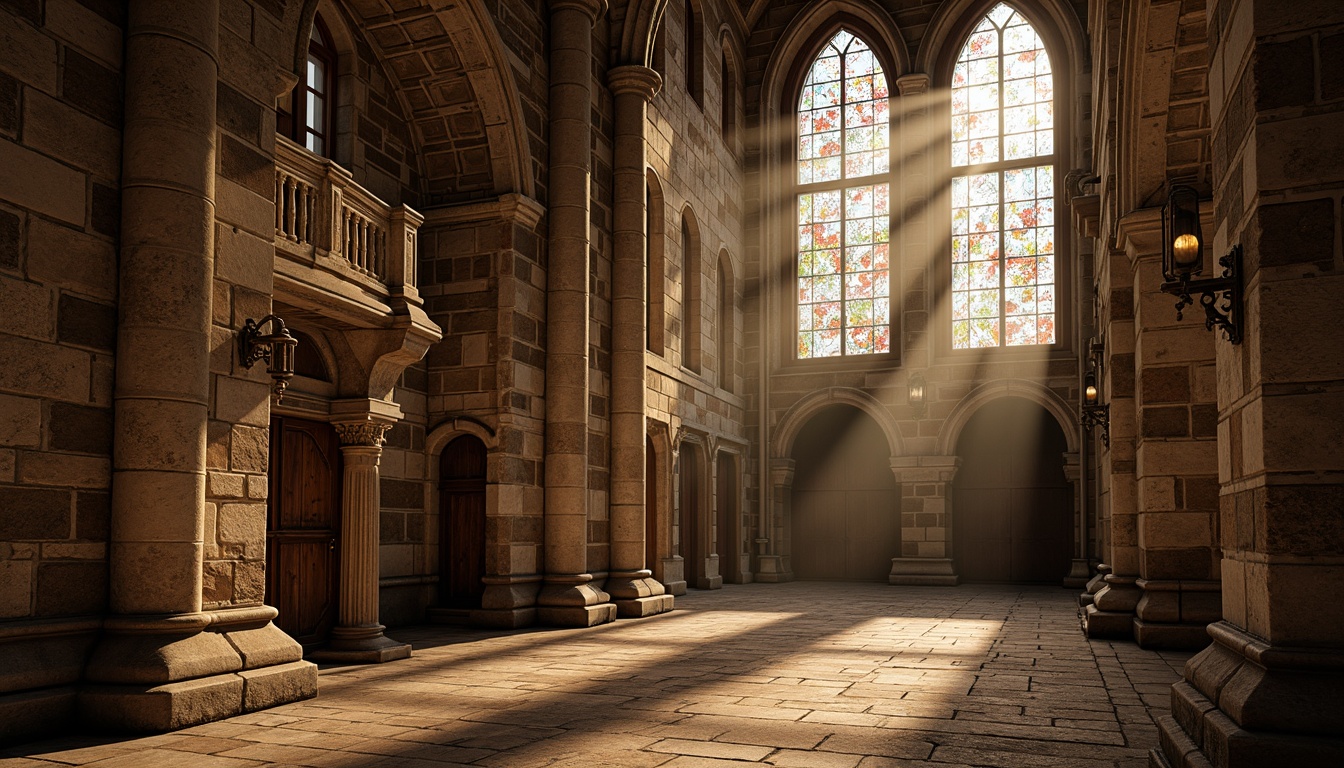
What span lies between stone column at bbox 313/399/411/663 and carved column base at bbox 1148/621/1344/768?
19.6 ft

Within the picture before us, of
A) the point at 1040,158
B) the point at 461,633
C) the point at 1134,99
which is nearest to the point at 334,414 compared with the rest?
the point at 461,633

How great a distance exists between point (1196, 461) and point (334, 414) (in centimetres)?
654

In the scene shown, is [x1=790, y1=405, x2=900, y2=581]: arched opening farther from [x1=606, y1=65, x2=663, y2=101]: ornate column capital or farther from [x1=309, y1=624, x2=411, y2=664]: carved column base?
[x1=309, y1=624, x2=411, y2=664]: carved column base

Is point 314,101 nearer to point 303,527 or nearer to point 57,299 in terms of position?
point 303,527

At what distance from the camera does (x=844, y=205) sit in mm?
18766

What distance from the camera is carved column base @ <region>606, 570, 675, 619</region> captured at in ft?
38.3

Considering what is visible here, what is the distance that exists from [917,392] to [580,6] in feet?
28.4

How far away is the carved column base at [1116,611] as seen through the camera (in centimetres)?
898

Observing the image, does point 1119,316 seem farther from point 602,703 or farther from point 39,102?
point 39,102

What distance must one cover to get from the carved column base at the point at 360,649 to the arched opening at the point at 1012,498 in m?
12.0

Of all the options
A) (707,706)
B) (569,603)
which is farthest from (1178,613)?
(569,603)

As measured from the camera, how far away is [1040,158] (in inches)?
688

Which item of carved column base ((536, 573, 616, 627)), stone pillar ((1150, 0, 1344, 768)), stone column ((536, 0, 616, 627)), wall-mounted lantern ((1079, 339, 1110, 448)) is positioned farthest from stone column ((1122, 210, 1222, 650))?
stone column ((536, 0, 616, 627))

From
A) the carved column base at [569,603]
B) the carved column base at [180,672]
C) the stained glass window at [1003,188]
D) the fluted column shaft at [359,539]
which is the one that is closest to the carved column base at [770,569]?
the stained glass window at [1003,188]
